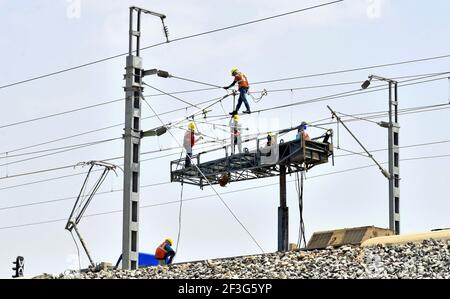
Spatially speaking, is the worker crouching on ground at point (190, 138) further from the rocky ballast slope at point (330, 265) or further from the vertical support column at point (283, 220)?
the rocky ballast slope at point (330, 265)

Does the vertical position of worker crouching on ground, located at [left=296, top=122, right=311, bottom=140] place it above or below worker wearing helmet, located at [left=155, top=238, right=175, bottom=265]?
above

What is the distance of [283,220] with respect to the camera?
43.4m

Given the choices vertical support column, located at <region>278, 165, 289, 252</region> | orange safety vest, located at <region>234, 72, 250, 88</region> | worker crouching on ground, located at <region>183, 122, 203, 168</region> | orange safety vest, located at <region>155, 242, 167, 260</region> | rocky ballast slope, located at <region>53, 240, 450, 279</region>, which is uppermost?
orange safety vest, located at <region>234, 72, 250, 88</region>

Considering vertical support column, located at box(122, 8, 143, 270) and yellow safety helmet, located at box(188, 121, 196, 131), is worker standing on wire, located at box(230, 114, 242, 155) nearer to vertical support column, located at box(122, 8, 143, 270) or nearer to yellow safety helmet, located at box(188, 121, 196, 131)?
yellow safety helmet, located at box(188, 121, 196, 131)

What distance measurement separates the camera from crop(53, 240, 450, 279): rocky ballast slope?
1051 inches

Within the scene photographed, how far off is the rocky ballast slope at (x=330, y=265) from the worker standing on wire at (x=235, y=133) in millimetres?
9764

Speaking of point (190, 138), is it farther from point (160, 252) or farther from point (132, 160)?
point (132, 160)

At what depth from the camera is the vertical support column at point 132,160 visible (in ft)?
103

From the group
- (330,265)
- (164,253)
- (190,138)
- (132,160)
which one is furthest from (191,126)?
(330,265)

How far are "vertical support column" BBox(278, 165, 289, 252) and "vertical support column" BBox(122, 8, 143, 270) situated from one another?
10828 millimetres

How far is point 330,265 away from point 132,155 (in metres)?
7.12

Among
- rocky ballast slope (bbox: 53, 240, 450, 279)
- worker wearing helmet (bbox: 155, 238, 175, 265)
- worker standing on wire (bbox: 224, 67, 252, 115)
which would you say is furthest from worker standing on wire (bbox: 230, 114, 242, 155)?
rocky ballast slope (bbox: 53, 240, 450, 279)
